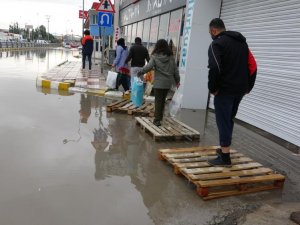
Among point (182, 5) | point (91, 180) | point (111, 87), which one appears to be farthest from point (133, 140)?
point (182, 5)

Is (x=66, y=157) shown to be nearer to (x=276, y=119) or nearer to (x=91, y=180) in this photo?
(x=91, y=180)

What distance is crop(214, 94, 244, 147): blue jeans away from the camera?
15.3 feet

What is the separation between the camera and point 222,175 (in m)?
4.44

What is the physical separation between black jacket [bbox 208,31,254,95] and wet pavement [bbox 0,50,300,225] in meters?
1.41

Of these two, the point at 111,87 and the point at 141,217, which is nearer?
the point at 141,217

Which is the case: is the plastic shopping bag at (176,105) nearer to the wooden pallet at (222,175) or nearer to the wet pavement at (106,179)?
the wet pavement at (106,179)

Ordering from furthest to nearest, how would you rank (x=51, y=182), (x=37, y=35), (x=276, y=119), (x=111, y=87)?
1. (x=37, y=35)
2. (x=111, y=87)
3. (x=276, y=119)
4. (x=51, y=182)

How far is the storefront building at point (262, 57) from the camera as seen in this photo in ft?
22.0

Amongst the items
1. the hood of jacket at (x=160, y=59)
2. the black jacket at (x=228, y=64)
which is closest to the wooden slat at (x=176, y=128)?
the hood of jacket at (x=160, y=59)

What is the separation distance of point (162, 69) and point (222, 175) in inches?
121

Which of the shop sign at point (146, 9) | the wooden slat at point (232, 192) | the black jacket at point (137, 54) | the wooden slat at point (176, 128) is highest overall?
the shop sign at point (146, 9)

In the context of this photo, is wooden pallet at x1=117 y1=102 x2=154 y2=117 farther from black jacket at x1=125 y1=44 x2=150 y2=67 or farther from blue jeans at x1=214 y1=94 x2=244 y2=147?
blue jeans at x1=214 y1=94 x2=244 y2=147

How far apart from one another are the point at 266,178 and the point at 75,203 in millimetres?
2479

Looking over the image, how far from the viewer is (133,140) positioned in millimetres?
6418
